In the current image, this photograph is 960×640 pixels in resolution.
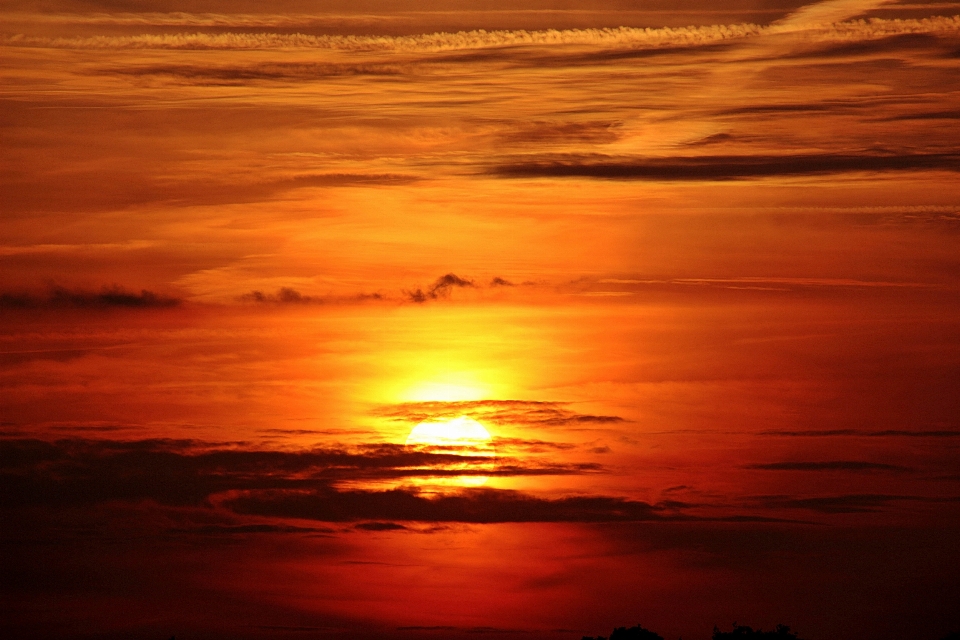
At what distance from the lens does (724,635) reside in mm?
172750

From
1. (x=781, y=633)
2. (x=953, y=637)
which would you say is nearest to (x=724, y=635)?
(x=781, y=633)

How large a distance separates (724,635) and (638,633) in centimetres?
612

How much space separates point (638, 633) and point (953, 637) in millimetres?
21115

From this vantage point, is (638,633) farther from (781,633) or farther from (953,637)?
(953,637)

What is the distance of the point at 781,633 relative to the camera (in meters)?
170

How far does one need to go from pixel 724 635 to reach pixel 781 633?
4611 millimetres

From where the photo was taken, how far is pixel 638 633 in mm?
171500

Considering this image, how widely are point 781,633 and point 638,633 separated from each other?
9696mm

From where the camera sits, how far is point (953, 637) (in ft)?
551

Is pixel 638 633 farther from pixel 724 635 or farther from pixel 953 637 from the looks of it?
pixel 953 637

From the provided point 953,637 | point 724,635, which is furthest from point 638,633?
point 953,637

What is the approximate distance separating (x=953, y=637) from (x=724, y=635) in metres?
15.6
